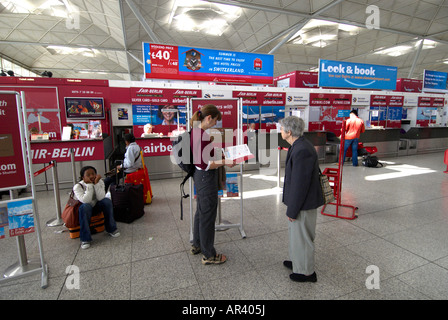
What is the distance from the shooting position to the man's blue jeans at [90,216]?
300 cm

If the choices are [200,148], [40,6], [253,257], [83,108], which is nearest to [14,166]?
[200,148]

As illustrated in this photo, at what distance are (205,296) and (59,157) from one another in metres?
5.19

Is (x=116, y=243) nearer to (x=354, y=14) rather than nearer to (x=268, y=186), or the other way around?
(x=268, y=186)

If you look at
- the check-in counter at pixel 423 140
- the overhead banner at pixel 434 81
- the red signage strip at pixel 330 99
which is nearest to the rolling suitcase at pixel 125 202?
the red signage strip at pixel 330 99

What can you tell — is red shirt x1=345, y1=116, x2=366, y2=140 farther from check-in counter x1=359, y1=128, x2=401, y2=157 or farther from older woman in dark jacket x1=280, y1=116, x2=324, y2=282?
older woman in dark jacket x1=280, y1=116, x2=324, y2=282

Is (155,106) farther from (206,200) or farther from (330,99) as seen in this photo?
(330,99)

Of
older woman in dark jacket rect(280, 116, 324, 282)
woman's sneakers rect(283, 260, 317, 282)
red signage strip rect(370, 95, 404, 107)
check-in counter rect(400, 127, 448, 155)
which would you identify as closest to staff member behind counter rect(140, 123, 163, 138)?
older woman in dark jacket rect(280, 116, 324, 282)

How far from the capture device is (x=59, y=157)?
18.2 feet

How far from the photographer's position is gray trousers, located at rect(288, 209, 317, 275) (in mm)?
2188

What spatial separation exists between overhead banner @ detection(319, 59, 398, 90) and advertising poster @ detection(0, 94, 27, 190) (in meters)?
9.27

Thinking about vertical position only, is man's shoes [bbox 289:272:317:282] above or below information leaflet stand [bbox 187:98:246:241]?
below

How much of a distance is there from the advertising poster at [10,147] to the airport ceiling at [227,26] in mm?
9599

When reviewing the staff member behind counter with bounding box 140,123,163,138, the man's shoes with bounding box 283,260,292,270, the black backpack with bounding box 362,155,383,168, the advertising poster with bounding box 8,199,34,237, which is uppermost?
the staff member behind counter with bounding box 140,123,163,138

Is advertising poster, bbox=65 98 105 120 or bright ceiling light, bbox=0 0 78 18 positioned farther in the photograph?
bright ceiling light, bbox=0 0 78 18
